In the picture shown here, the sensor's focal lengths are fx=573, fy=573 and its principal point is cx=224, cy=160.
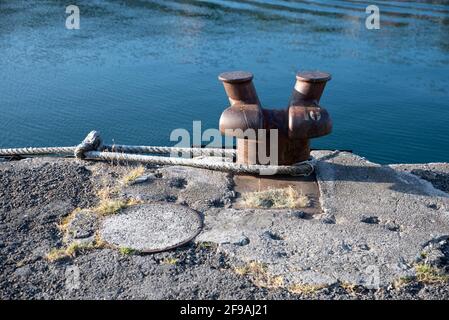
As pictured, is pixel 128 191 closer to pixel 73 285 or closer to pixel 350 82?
pixel 73 285

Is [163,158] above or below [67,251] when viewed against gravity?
above

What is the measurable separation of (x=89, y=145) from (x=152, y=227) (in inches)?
60.3

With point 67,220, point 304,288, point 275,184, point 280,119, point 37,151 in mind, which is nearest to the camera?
point 304,288

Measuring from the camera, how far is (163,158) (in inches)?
195

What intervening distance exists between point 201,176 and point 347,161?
131 cm

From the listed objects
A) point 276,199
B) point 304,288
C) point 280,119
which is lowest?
point 304,288

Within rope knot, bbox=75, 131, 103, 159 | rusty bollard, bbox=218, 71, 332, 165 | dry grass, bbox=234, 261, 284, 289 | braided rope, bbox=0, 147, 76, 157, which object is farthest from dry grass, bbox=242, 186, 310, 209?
braided rope, bbox=0, 147, 76, 157

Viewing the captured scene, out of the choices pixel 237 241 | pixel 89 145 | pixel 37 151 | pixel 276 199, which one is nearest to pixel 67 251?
pixel 237 241

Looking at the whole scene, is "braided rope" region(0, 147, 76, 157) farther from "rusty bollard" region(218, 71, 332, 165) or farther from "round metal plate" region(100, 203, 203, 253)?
"rusty bollard" region(218, 71, 332, 165)

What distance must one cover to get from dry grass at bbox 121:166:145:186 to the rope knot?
54 cm

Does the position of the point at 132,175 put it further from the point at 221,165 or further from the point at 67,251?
the point at 67,251

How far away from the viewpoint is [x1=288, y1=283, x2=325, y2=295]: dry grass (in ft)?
11.0

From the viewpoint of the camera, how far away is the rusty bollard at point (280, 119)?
14.5 feet

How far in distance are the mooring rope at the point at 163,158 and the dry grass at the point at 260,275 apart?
124cm
